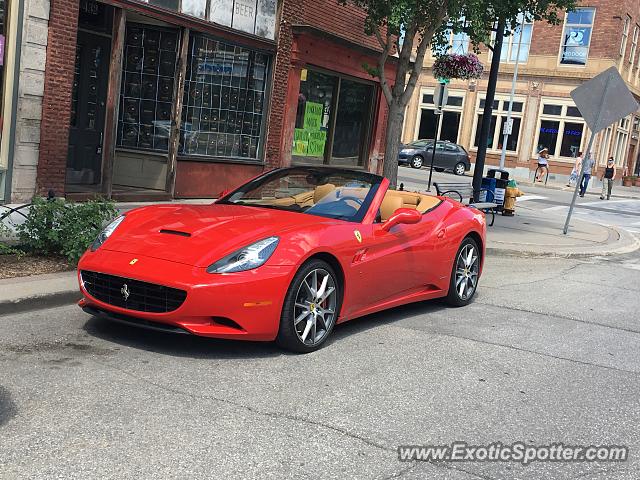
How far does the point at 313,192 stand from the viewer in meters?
6.51

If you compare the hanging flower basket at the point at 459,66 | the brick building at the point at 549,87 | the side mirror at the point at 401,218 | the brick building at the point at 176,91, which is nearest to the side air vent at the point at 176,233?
the side mirror at the point at 401,218

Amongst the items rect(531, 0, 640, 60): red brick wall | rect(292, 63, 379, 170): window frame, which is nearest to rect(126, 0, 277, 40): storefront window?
rect(292, 63, 379, 170): window frame

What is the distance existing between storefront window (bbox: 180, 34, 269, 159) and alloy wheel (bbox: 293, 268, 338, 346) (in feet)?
27.0

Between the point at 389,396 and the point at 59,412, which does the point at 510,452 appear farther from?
the point at 59,412

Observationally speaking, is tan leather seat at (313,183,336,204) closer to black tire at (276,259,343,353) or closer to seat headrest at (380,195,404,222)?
seat headrest at (380,195,404,222)

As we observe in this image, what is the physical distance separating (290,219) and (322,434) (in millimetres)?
2259

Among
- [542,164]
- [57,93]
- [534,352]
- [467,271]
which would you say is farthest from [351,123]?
[542,164]

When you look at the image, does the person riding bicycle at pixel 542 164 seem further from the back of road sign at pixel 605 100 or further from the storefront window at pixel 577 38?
the back of road sign at pixel 605 100

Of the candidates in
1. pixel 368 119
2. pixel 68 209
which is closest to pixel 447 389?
pixel 68 209

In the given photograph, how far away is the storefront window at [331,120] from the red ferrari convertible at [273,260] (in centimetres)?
929

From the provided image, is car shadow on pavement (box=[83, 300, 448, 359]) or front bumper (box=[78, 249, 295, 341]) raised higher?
front bumper (box=[78, 249, 295, 341])

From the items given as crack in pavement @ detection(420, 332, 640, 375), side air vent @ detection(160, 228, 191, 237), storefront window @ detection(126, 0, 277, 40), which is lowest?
crack in pavement @ detection(420, 332, 640, 375)

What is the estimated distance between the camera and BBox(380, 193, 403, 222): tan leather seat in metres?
6.73

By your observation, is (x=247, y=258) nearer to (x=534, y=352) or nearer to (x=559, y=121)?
(x=534, y=352)
